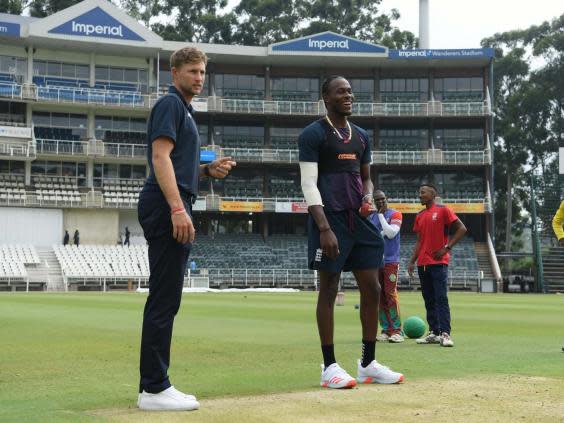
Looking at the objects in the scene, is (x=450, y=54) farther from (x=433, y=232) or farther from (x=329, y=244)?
(x=329, y=244)

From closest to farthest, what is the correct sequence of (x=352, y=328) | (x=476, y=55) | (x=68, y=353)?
1. (x=68, y=353)
2. (x=352, y=328)
3. (x=476, y=55)

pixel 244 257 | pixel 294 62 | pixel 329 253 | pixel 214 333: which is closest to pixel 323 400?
pixel 329 253

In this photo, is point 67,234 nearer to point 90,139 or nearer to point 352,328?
point 90,139

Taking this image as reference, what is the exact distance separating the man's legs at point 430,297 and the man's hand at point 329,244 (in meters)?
4.78

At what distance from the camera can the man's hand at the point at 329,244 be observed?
6492 millimetres

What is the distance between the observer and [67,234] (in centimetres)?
5150

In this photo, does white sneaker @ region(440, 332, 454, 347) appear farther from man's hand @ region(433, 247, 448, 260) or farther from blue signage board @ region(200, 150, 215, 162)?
blue signage board @ region(200, 150, 215, 162)

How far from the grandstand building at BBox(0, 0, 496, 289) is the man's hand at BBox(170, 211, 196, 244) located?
42.8m

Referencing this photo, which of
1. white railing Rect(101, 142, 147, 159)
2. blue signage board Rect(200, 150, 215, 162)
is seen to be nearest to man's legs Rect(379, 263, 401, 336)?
blue signage board Rect(200, 150, 215, 162)

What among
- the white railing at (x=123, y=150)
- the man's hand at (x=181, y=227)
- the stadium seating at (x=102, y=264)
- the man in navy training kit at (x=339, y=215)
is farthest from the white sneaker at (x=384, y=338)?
the white railing at (x=123, y=150)

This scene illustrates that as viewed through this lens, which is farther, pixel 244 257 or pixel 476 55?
pixel 476 55

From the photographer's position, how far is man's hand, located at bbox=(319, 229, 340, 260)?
6.49 m

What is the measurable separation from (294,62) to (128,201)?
636 inches

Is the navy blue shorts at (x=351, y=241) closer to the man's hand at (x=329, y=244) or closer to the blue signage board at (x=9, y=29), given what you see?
the man's hand at (x=329, y=244)
